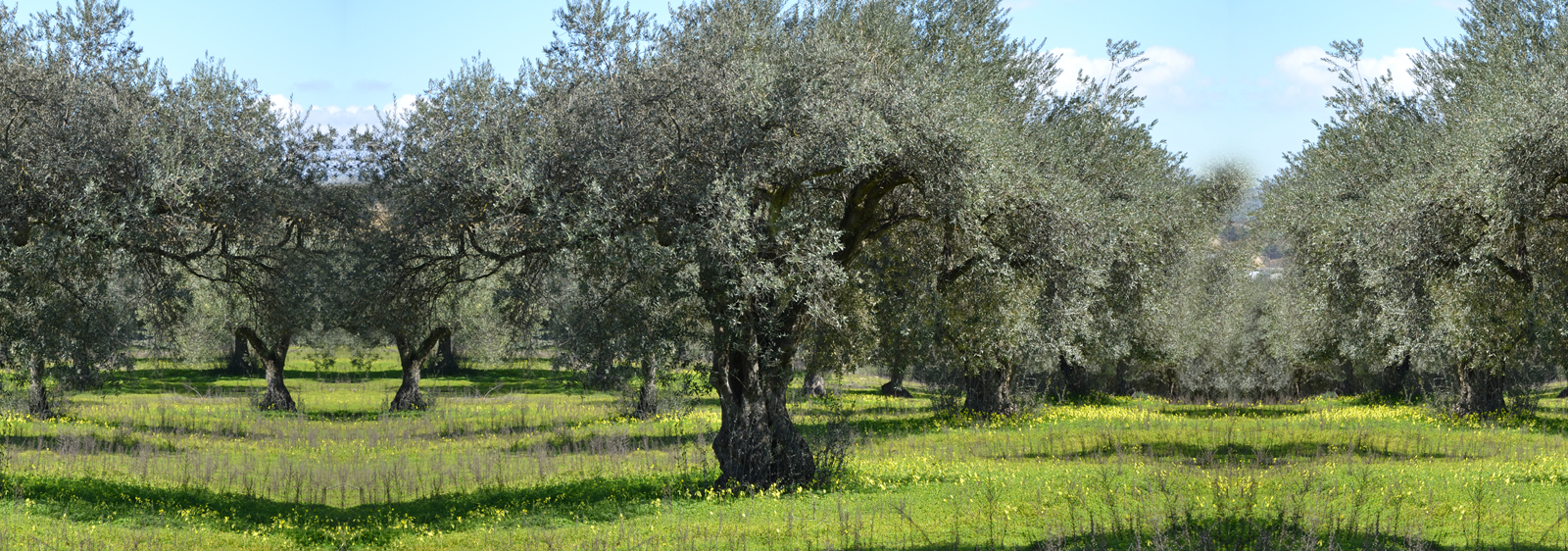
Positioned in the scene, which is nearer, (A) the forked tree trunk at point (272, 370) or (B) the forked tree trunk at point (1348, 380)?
(A) the forked tree trunk at point (272, 370)

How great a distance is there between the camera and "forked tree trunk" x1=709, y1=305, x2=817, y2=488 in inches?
773

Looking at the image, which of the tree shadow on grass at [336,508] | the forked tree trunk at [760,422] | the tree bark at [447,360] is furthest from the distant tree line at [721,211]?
the tree bark at [447,360]

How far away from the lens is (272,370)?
3697 cm

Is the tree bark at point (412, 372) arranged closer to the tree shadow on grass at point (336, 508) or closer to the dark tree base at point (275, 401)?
the dark tree base at point (275, 401)

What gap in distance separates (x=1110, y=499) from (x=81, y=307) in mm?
19908

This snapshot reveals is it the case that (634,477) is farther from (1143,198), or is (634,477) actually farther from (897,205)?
(1143,198)

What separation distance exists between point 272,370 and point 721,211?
26.2 m

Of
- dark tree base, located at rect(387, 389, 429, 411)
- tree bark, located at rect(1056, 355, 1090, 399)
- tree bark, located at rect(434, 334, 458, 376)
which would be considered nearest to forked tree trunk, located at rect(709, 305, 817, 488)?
dark tree base, located at rect(387, 389, 429, 411)

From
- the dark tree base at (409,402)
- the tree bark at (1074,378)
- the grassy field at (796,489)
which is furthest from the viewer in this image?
the tree bark at (1074,378)

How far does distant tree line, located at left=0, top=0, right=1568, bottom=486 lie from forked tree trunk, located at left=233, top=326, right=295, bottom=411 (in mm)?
3855

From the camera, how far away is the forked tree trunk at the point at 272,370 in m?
36.9

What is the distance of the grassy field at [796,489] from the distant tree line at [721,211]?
2.33 meters

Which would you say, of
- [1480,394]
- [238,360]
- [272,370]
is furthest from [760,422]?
[238,360]

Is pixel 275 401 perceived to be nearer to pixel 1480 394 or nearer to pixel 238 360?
pixel 238 360
